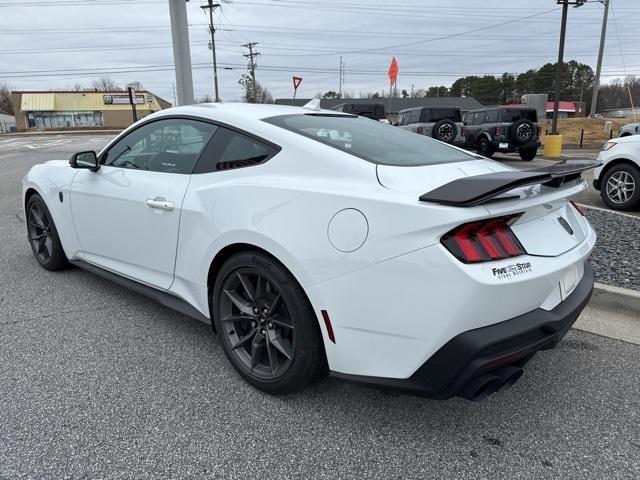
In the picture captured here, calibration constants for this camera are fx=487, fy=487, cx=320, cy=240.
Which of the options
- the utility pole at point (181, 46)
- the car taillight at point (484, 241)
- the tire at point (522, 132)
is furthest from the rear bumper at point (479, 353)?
the tire at point (522, 132)

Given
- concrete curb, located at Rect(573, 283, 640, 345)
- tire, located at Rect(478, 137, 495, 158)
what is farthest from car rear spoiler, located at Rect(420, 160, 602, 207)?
tire, located at Rect(478, 137, 495, 158)

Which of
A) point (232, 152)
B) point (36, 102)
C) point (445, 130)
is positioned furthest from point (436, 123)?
point (36, 102)

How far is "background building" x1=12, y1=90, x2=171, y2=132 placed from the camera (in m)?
65.9

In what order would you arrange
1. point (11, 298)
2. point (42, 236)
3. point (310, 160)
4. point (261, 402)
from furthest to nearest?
1. point (42, 236)
2. point (11, 298)
3. point (261, 402)
4. point (310, 160)

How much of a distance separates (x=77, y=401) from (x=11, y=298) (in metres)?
1.97

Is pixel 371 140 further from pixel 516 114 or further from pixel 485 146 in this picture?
pixel 516 114

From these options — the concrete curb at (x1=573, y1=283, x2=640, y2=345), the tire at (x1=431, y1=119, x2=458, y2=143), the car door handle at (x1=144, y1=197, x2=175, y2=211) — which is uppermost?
the car door handle at (x1=144, y1=197, x2=175, y2=211)

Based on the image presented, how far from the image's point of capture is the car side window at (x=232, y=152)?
8.73ft

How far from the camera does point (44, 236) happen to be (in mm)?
4586

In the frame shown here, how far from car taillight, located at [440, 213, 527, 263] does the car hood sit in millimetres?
260

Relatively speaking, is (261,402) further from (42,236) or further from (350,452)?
(42,236)

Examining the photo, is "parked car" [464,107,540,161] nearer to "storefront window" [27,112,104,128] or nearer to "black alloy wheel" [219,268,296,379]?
"black alloy wheel" [219,268,296,379]

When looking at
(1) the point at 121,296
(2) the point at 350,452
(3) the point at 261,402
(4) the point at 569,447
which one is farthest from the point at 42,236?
(4) the point at 569,447

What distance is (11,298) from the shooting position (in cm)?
405
